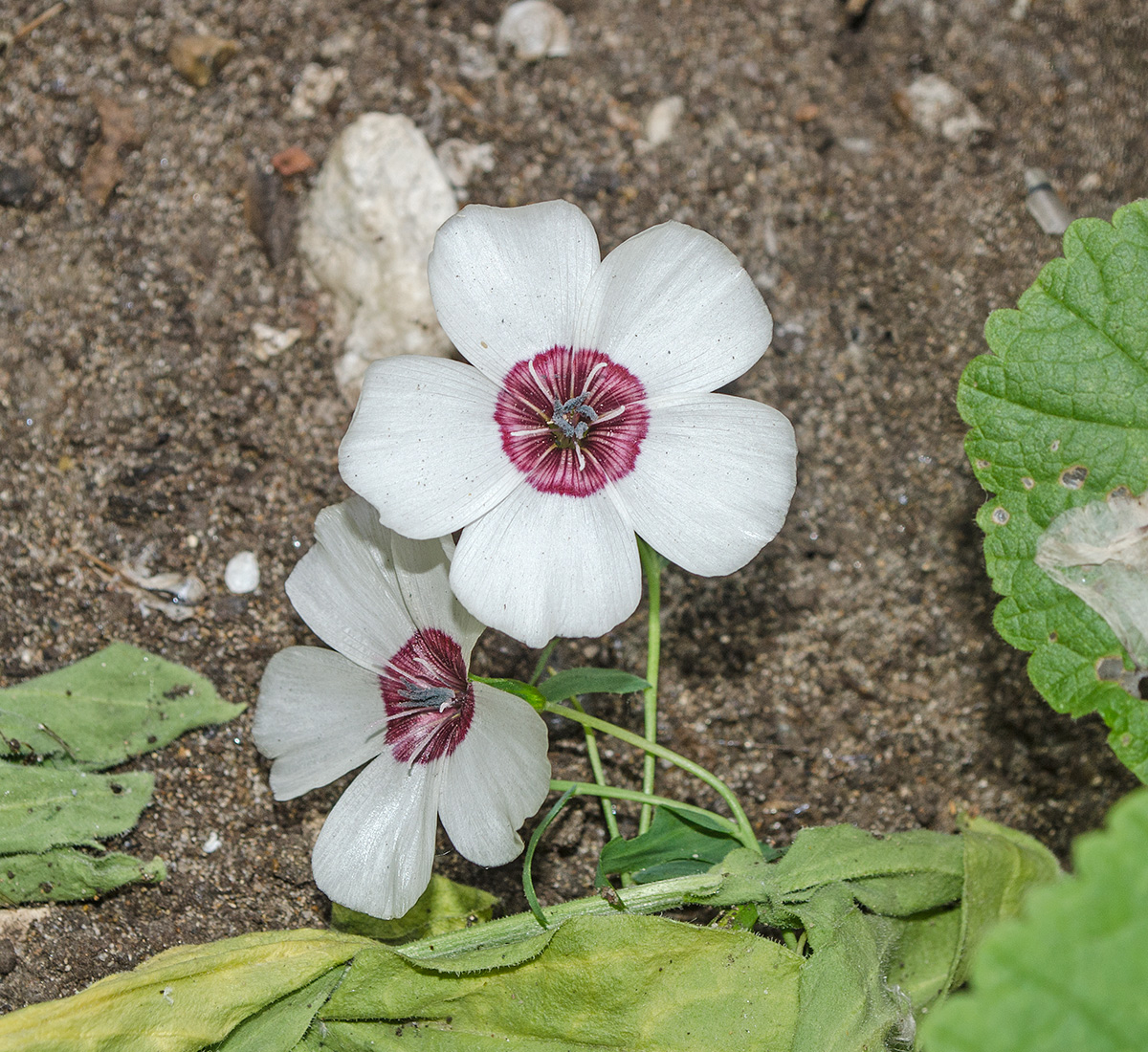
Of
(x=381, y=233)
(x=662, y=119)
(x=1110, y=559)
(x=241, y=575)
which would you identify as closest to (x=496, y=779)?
(x=241, y=575)

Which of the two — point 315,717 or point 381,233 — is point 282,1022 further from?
point 381,233

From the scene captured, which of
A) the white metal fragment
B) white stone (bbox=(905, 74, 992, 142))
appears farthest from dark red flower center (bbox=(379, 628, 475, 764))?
white stone (bbox=(905, 74, 992, 142))

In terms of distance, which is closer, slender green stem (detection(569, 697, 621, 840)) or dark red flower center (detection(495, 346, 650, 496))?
dark red flower center (detection(495, 346, 650, 496))

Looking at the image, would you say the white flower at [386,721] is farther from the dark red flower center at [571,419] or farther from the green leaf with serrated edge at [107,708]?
the green leaf with serrated edge at [107,708]

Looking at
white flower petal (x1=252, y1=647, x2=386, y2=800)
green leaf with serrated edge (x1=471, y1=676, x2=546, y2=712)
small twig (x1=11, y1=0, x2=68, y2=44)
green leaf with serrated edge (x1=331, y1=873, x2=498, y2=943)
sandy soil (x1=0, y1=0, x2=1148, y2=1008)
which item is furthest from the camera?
small twig (x1=11, y1=0, x2=68, y2=44)

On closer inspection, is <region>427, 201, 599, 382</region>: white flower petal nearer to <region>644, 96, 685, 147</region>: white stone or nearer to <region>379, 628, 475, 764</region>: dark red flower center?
<region>379, 628, 475, 764</region>: dark red flower center

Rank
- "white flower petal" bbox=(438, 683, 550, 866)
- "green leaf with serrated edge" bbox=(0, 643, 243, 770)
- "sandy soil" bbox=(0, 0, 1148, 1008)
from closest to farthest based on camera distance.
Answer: "white flower petal" bbox=(438, 683, 550, 866)
"green leaf with serrated edge" bbox=(0, 643, 243, 770)
"sandy soil" bbox=(0, 0, 1148, 1008)
